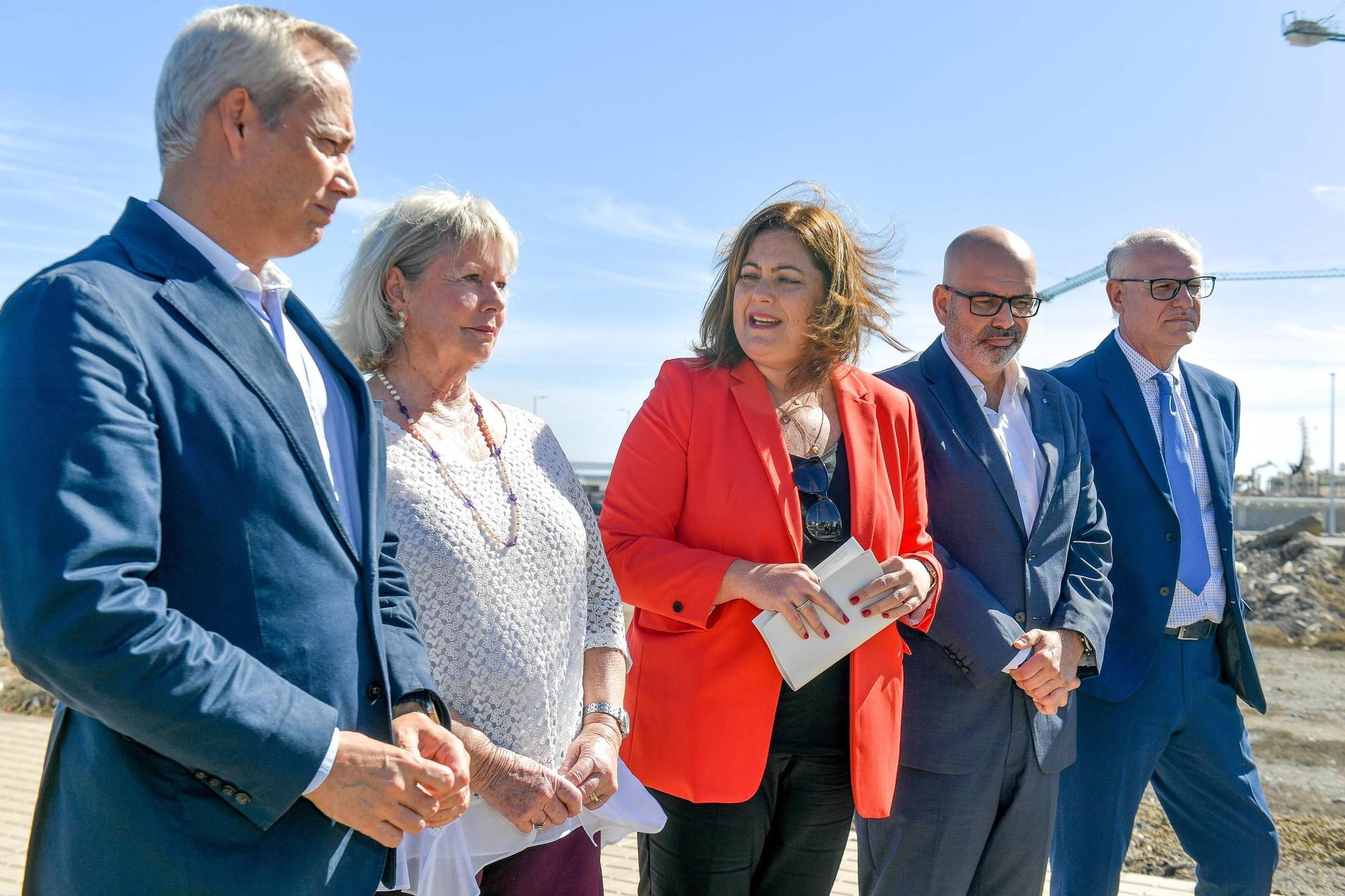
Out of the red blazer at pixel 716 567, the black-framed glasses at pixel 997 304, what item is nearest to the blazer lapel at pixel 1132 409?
the black-framed glasses at pixel 997 304

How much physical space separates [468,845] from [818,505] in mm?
1242

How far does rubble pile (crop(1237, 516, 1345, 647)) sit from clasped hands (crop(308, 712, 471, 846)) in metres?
12.7

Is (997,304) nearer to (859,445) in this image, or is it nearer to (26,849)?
(859,445)

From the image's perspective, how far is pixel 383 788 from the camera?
1587 millimetres

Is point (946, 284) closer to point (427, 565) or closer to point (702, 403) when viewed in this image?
point (702, 403)

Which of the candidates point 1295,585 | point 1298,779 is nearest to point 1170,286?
point 1298,779

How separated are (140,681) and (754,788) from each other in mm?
1667

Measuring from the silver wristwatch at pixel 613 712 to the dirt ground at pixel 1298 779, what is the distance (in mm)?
3508

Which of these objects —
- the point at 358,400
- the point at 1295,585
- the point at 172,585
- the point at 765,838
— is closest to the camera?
the point at 172,585

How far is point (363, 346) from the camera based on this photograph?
2521mm

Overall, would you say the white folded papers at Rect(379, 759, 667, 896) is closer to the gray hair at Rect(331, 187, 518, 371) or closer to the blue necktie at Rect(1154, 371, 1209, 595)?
the gray hair at Rect(331, 187, 518, 371)

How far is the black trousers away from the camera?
2.70 meters

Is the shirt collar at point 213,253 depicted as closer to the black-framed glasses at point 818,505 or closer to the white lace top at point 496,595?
the white lace top at point 496,595

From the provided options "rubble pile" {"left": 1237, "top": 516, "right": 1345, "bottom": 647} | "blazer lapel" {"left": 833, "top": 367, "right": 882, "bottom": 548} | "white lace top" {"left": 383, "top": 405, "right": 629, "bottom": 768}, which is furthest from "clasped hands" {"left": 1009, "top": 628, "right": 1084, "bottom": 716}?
"rubble pile" {"left": 1237, "top": 516, "right": 1345, "bottom": 647}
